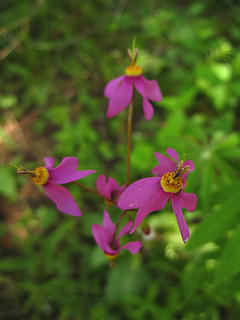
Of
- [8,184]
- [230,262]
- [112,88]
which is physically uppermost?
[112,88]

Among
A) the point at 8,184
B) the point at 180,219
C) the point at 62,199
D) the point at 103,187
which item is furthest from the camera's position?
the point at 8,184

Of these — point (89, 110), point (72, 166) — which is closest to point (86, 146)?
point (89, 110)

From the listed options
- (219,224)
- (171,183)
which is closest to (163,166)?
(171,183)

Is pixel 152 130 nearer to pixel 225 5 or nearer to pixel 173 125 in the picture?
pixel 173 125

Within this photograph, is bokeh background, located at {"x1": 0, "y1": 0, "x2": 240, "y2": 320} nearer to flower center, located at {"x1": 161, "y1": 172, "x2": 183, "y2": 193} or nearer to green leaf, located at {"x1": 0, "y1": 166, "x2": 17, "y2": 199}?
green leaf, located at {"x1": 0, "y1": 166, "x2": 17, "y2": 199}

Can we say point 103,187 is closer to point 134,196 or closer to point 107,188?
point 107,188
